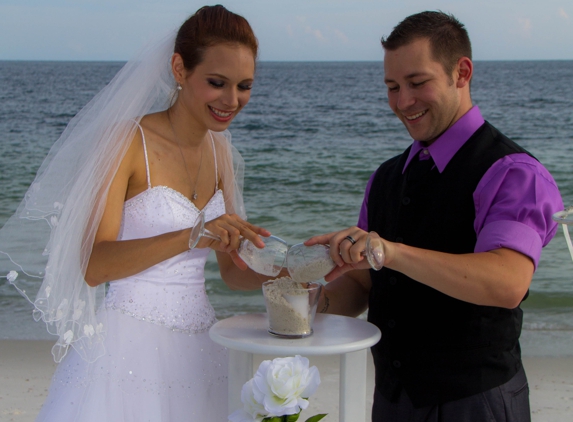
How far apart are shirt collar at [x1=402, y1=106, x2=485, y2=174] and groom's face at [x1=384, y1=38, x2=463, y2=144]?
45 mm

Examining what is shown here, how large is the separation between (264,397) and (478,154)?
1213mm

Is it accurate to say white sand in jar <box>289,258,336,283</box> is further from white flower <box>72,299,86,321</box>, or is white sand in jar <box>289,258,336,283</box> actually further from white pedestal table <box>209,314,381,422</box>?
white flower <box>72,299,86,321</box>

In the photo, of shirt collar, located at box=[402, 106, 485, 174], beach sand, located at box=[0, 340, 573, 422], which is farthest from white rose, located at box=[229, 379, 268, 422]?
beach sand, located at box=[0, 340, 573, 422]

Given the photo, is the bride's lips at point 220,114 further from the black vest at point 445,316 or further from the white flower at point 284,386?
the white flower at point 284,386

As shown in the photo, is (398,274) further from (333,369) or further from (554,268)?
(554,268)

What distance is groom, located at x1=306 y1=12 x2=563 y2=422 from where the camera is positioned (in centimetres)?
206

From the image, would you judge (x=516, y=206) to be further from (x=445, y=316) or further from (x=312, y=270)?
(x=312, y=270)

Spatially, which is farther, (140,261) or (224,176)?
(224,176)

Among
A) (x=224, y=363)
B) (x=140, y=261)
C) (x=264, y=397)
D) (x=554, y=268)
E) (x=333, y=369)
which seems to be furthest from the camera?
(x=554, y=268)

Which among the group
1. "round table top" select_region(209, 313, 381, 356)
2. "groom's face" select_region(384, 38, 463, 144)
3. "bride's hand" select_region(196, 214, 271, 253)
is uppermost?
"groom's face" select_region(384, 38, 463, 144)

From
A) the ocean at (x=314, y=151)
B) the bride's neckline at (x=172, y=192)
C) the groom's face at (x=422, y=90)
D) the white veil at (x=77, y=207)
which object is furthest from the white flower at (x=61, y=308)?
the ocean at (x=314, y=151)

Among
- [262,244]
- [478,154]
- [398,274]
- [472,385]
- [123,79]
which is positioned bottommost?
[472,385]

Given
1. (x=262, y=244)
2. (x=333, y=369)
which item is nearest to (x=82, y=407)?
(x=262, y=244)

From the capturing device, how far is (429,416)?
91.0 inches
